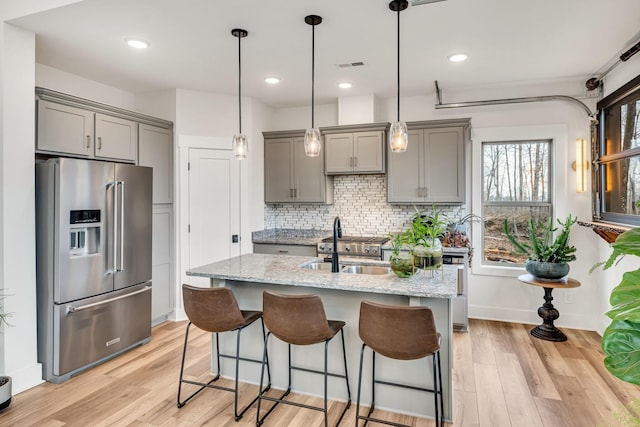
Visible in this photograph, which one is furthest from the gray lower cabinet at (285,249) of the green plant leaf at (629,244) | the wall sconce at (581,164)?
the green plant leaf at (629,244)

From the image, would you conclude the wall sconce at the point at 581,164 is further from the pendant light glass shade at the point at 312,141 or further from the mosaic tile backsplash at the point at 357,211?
the pendant light glass shade at the point at 312,141

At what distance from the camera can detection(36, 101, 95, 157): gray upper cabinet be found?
307 centimetres

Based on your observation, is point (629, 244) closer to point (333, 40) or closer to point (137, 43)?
point (333, 40)

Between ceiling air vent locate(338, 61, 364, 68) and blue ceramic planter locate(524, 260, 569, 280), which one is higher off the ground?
ceiling air vent locate(338, 61, 364, 68)

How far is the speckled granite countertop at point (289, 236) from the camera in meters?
4.60

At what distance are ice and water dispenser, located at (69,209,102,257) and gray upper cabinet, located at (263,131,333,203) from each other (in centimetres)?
227

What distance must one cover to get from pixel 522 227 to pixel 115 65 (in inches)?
183

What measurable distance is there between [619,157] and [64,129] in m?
4.88

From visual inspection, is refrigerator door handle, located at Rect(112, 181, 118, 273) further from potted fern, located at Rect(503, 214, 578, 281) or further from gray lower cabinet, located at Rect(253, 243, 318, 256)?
potted fern, located at Rect(503, 214, 578, 281)

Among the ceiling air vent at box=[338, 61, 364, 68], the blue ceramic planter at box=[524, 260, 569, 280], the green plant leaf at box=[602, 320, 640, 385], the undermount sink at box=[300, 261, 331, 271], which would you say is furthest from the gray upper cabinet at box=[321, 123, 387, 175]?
the green plant leaf at box=[602, 320, 640, 385]

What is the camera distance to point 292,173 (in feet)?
16.2

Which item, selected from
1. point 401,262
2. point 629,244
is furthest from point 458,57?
point 629,244

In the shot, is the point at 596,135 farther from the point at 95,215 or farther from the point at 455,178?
the point at 95,215

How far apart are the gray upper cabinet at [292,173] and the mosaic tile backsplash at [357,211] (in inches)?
7.8
